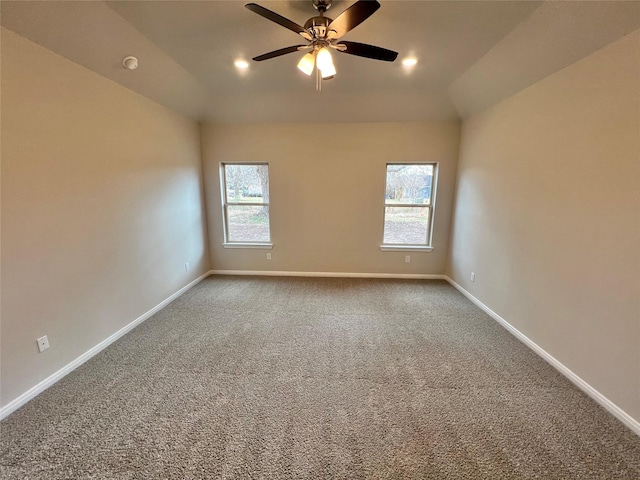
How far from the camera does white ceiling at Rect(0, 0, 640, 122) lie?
172 cm

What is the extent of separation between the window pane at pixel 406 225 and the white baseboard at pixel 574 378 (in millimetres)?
1494

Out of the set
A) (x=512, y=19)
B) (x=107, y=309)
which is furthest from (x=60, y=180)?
(x=512, y=19)

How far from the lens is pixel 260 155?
3973 mm

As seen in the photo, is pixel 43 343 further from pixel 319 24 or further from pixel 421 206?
pixel 421 206

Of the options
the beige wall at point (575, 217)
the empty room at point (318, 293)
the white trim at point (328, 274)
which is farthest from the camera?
the white trim at point (328, 274)

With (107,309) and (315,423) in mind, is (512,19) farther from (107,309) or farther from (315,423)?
(107,309)

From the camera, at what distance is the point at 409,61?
2.55m

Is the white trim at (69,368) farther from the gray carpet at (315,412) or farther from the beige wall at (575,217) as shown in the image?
the beige wall at (575,217)

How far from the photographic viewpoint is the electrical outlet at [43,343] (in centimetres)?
186

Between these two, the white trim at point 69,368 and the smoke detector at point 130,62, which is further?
the smoke detector at point 130,62

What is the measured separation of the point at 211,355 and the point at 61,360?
1.13 metres

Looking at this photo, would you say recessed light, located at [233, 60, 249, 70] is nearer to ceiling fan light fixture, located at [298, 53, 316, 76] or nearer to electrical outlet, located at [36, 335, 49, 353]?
ceiling fan light fixture, located at [298, 53, 316, 76]

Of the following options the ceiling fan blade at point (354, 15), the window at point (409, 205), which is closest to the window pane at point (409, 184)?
the window at point (409, 205)

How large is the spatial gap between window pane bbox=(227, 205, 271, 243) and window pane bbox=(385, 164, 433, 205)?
82.3 inches
